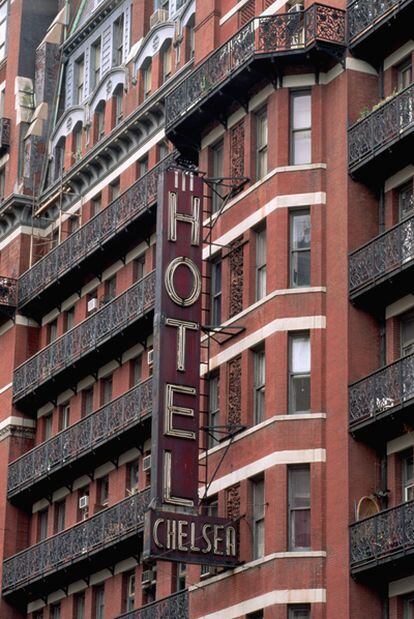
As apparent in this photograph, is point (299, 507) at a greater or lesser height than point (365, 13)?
lesser

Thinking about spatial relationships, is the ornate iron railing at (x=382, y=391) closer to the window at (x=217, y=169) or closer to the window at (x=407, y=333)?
the window at (x=407, y=333)

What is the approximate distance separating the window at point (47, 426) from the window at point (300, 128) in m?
19.0

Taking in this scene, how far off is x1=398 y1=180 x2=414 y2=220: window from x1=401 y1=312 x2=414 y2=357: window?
8.91 ft

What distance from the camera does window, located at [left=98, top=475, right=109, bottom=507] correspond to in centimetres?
6538

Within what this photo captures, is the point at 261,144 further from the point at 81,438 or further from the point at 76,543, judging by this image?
the point at 76,543

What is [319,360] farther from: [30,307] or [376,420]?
[30,307]

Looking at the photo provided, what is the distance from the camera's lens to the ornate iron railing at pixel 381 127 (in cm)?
5147

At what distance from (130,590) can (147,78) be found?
17315 millimetres

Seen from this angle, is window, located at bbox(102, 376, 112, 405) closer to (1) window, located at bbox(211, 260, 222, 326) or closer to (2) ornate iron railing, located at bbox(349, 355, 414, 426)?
(1) window, located at bbox(211, 260, 222, 326)

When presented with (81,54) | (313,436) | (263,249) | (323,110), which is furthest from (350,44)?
(81,54)

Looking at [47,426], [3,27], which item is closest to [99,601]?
[47,426]

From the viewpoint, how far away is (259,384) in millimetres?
54625

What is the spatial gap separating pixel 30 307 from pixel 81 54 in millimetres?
9623

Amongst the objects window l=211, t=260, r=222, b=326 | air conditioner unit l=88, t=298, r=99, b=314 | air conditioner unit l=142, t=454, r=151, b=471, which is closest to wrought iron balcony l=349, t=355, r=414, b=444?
window l=211, t=260, r=222, b=326
